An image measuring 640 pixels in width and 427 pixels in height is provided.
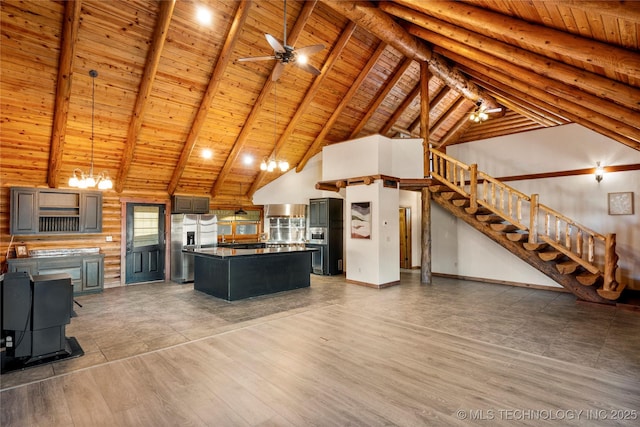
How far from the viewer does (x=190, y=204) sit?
29.2 ft

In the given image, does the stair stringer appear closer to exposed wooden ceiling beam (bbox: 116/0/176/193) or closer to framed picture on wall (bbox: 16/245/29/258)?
exposed wooden ceiling beam (bbox: 116/0/176/193)

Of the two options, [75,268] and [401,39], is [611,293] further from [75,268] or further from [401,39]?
[75,268]

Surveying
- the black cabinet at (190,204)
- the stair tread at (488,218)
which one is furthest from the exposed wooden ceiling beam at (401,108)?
the black cabinet at (190,204)

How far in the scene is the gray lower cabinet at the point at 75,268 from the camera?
253 inches

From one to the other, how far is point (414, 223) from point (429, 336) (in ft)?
22.0

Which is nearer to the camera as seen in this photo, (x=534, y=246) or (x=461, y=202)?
(x=534, y=246)

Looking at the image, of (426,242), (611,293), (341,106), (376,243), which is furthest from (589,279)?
(341,106)

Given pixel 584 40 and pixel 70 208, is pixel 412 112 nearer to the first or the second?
pixel 584 40

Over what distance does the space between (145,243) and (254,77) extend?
5.22 metres

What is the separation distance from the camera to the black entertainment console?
143 inches

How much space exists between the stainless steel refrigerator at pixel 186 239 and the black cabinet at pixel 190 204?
0.72ft

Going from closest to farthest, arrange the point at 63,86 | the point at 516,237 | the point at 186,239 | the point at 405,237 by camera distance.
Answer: the point at 63,86 < the point at 516,237 < the point at 186,239 < the point at 405,237

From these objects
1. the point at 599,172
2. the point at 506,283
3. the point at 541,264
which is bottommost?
the point at 506,283

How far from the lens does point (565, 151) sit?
25.5 ft
